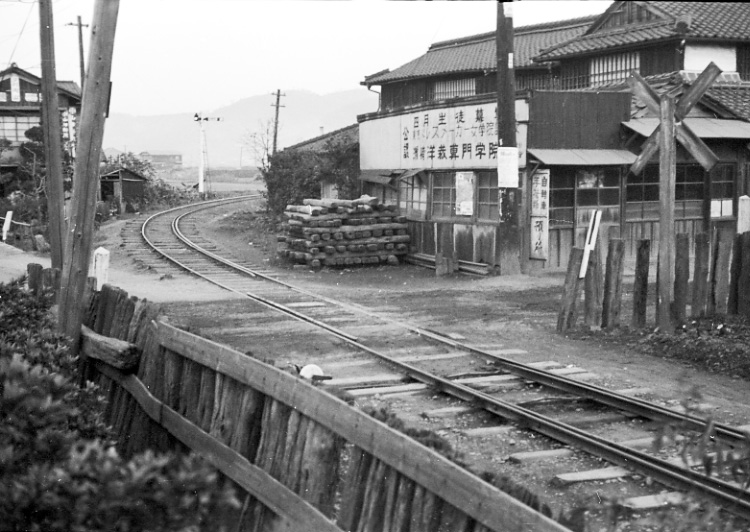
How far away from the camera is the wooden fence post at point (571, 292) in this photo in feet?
45.6

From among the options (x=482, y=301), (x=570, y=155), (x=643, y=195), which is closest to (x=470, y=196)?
(x=570, y=155)

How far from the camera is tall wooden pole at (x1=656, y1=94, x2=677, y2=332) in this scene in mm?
12523

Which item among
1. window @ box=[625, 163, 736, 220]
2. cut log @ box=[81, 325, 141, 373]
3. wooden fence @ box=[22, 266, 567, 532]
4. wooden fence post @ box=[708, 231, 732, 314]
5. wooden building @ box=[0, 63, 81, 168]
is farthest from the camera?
wooden building @ box=[0, 63, 81, 168]

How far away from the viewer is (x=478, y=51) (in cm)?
3978

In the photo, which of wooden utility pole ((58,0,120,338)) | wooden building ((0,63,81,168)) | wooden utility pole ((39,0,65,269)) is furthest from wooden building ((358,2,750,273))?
wooden building ((0,63,81,168))

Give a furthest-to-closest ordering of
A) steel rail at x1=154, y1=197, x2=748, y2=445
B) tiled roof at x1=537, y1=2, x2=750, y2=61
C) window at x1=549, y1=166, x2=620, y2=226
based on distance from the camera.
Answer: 1. tiled roof at x1=537, y1=2, x2=750, y2=61
2. window at x1=549, y1=166, x2=620, y2=226
3. steel rail at x1=154, y1=197, x2=748, y2=445

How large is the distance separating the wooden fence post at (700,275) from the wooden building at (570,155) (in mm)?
7704

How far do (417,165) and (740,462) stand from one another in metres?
22.4

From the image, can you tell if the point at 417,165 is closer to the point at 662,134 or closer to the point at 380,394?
the point at 662,134

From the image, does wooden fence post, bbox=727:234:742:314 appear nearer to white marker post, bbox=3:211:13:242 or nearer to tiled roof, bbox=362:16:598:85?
tiled roof, bbox=362:16:598:85

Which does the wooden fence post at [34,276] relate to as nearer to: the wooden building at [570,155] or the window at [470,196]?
the wooden building at [570,155]

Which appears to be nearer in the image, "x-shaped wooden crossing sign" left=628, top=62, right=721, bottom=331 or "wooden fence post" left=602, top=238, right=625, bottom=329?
"x-shaped wooden crossing sign" left=628, top=62, right=721, bottom=331

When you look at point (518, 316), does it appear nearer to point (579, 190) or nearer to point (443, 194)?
point (579, 190)

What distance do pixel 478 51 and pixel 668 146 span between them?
28.2m
